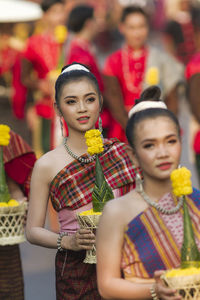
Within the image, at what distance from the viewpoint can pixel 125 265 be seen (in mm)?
3854

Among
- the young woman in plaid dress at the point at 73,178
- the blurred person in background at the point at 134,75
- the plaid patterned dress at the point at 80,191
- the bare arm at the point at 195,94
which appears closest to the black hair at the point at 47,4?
the blurred person in background at the point at 134,75

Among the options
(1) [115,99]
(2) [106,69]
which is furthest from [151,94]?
(2) [106,69]

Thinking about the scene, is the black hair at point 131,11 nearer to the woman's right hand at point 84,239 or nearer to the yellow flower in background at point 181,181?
the woman's right hand at point 84,239

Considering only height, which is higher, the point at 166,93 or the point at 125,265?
the point at 166,93

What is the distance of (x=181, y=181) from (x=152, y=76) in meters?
5.07

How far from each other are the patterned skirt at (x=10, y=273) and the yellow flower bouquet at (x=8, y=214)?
13.9 inches

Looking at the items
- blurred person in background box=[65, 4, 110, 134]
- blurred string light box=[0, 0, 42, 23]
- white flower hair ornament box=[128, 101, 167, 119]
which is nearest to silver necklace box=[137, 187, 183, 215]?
white flower hair ornament box=[128, 101, 167, 119]

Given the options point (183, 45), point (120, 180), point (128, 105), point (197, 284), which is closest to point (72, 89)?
point (120, 180)

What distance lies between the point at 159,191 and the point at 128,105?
493 centimetres

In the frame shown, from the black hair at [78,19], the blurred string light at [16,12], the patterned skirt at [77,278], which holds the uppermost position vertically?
the blurred string light at [16,12]

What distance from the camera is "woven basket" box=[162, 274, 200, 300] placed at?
3.55m

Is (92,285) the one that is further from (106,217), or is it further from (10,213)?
(106,217)

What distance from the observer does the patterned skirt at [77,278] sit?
5.05 meters

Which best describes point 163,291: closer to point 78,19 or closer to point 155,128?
point 155,128
